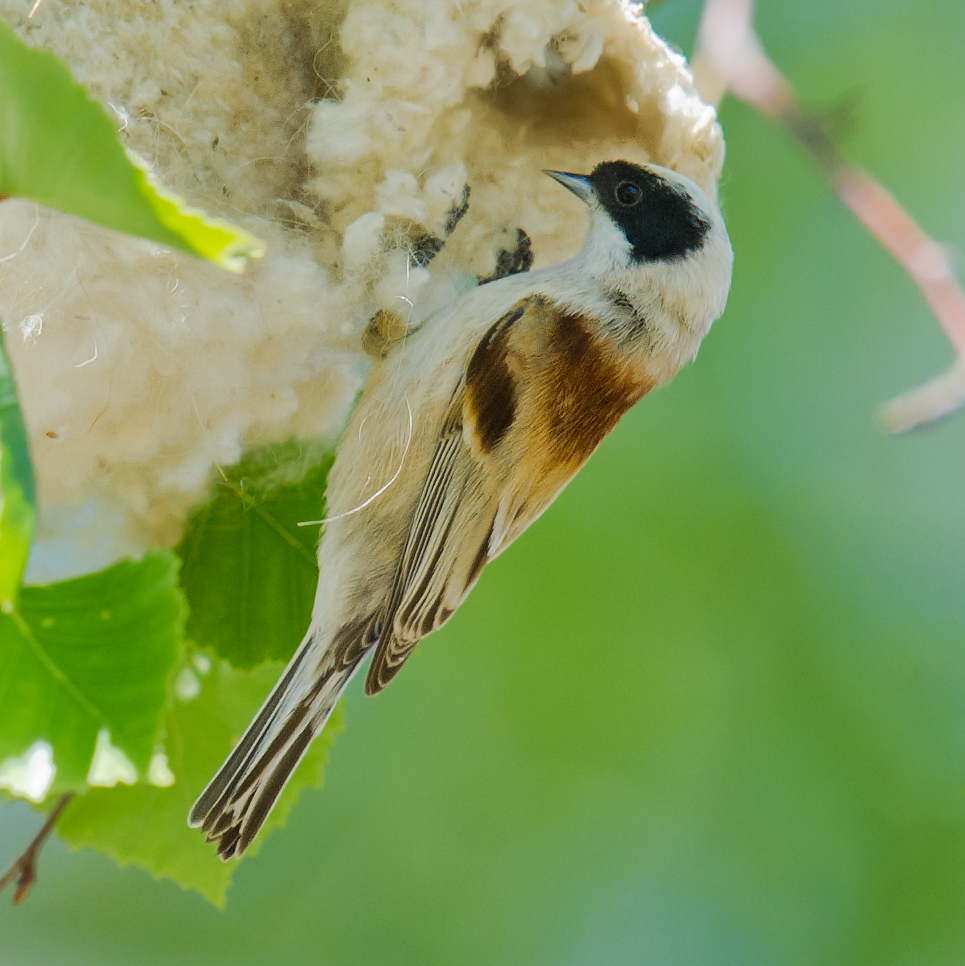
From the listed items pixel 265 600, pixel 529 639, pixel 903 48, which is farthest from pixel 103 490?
pixel 903 48

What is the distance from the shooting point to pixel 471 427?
2.48ft

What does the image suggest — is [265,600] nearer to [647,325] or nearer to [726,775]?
[647,325]

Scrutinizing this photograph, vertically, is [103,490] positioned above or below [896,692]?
above

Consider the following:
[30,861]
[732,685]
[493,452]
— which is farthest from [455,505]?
[732,685]

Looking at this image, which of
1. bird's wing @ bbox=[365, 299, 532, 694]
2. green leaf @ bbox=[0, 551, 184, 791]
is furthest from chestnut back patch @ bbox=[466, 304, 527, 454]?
green leaf @ bbox=[0, 551, 184, 791]

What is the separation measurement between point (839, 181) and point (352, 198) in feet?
2.27

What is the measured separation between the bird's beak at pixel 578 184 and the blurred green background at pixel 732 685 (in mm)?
1051

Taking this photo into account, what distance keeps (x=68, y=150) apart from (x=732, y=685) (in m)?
1.76

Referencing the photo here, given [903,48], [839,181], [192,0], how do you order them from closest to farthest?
[192,0] → [839,181] → [903,48]

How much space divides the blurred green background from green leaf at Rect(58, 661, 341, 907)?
3.19ft

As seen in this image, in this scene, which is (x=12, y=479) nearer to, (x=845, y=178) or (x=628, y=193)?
(x=628, y=193)

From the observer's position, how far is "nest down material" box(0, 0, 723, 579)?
0.72 meters

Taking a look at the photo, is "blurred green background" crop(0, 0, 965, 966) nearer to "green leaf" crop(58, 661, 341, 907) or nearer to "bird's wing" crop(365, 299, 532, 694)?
"green leaf" crop(58, 661, 341, 907)

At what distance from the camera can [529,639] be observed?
1.91 metres
